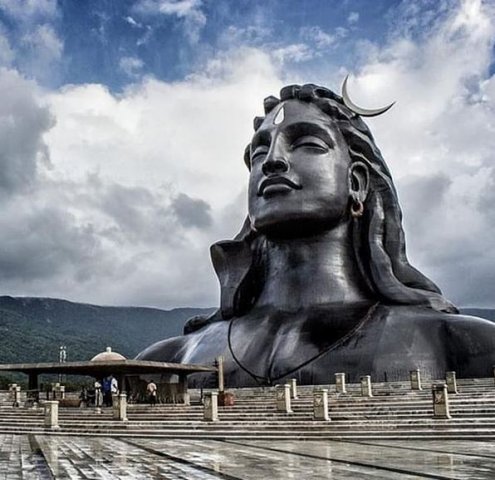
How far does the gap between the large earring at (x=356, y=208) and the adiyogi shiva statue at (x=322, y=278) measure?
0.04 meters

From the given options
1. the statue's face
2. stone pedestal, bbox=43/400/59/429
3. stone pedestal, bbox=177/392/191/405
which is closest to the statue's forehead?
the statue's face

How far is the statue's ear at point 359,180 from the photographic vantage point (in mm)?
29422

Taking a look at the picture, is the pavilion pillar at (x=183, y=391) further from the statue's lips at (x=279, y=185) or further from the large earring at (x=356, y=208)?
the large earring at (x=356, y=208)

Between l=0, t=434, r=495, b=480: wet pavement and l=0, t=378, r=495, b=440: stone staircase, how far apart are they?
999mm

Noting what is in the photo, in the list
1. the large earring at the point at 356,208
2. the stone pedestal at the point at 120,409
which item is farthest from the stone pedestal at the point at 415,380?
the large earring at the point at 356,208

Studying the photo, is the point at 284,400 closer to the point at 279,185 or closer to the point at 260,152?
the point at 279,185

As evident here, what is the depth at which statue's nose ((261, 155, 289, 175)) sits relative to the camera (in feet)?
92.5

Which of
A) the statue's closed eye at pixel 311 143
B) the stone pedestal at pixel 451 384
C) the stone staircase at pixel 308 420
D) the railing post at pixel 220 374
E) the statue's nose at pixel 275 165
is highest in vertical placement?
the statue's closed eye at pixel 311 143

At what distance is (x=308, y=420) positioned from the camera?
16984mm

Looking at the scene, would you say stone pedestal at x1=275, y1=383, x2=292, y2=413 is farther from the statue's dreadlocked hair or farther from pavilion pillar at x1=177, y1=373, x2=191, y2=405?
the statue's dreadlocked hair

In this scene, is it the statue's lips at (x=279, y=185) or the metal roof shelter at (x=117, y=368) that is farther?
the statue's lips at (x=279, y=185)

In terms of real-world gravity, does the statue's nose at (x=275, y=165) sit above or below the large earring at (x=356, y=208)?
above

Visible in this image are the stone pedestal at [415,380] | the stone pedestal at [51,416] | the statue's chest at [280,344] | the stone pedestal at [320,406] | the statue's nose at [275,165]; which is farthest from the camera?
the statue's nose at [275,165]

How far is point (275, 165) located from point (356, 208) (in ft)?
12.2
